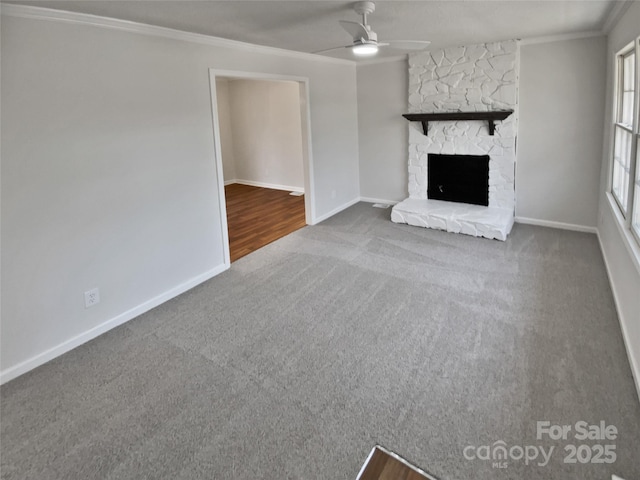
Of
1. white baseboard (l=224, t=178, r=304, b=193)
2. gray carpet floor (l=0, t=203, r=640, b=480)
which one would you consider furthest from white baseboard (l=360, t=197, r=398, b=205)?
gray carpet floor (l=0, t=203, r=640, b=480)

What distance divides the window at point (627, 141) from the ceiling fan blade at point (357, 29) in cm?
187

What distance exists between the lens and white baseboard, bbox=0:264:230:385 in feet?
8.67

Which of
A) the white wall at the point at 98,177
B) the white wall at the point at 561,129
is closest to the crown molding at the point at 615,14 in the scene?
the white wall at the point at 561,129

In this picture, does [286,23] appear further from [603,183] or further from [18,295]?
[603,183]

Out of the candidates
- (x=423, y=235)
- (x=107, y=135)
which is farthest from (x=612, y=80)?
(x=107, y=135)

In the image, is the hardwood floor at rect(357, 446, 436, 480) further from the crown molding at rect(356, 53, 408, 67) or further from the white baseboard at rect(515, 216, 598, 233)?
the crown molding at rect(356, 53, 408, 67)

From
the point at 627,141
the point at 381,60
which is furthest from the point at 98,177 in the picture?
the point at 381,60

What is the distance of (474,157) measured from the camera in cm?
532

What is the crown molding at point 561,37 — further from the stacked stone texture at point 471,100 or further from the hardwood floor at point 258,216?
the hardwood floor at point 258,216

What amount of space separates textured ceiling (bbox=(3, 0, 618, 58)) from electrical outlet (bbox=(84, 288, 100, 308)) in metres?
1.92

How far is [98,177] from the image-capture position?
2.96 m

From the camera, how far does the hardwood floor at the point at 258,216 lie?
16.7ft

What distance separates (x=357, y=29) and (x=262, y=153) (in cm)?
553

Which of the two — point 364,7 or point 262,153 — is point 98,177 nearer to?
point 364,7
